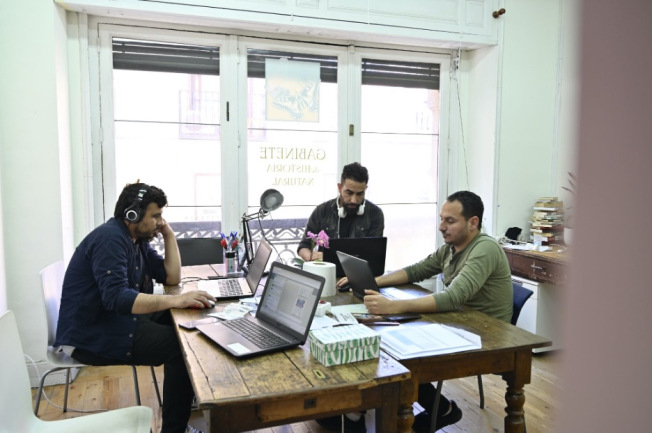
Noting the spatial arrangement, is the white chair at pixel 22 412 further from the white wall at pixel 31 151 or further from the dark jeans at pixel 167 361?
the white wall at pixel 31 151

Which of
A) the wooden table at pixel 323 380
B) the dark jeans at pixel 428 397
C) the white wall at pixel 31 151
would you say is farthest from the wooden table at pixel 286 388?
the white wall at pixel 31 151

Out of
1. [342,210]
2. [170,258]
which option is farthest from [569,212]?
[342,210]

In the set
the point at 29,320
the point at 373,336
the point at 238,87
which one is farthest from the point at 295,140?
the point at 373,336

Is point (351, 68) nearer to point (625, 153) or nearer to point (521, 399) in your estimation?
point (521, 399)

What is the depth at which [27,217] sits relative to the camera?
3.18m

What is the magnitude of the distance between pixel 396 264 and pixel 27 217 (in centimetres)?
296

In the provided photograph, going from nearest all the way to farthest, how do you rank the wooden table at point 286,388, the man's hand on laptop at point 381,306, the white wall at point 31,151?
the wooden table at point 286,388 < the man's hand on laptop at point 381,306 < the white wall at point 31,151

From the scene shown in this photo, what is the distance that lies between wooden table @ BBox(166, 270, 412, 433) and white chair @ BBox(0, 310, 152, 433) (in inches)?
18.7

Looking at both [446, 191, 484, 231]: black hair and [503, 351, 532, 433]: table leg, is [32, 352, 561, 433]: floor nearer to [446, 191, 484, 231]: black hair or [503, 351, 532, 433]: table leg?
[503, 351, 532, 433]: table leg

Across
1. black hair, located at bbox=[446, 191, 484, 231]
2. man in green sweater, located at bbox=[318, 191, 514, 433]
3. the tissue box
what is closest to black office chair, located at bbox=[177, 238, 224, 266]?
man in green sweater, located at bbox=[318, 191, 514, 433]

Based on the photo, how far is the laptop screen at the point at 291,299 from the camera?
1726 millimetres

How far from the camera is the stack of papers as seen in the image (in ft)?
5.55

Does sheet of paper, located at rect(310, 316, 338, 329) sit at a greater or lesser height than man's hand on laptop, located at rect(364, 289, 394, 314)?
lesser

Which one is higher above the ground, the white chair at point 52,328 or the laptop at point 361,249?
the laptop at point 361,249
